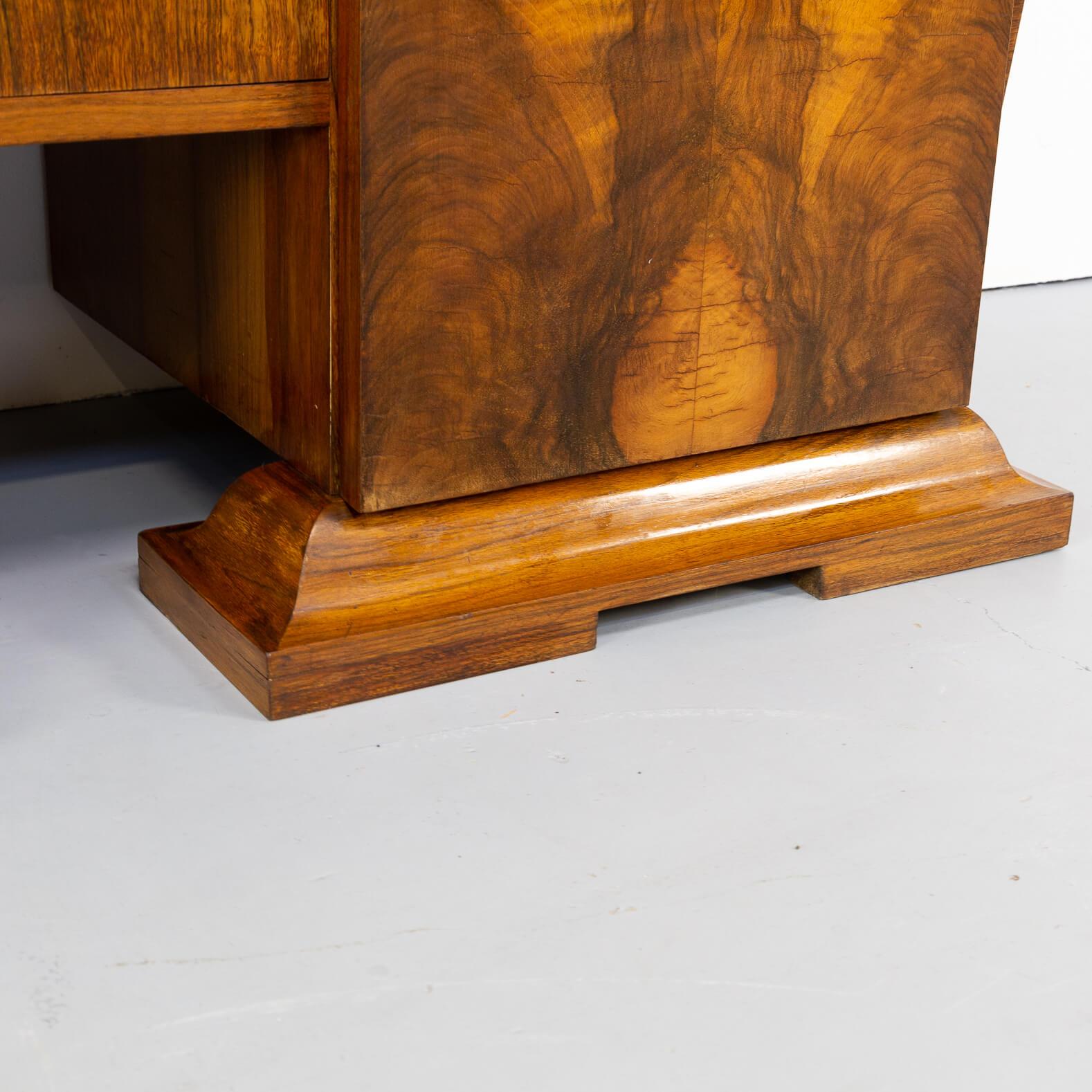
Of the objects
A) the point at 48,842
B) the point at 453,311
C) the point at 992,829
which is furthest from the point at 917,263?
the point at 48,842

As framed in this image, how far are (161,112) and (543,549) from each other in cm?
50

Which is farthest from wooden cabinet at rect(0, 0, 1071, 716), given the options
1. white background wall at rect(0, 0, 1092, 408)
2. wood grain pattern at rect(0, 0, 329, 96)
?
white background wall at rect(0, 0, 1092, 408)

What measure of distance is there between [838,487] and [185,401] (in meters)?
0.90

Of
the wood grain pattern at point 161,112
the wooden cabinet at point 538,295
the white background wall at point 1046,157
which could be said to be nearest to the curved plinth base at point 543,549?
the wooden cabinet at point 538,295

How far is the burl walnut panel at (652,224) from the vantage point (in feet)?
4.10

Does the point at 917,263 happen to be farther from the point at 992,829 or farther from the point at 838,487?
the point at 992,829

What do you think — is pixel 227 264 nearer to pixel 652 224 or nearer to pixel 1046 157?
pixel 652 224

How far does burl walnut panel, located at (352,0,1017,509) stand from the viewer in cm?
125

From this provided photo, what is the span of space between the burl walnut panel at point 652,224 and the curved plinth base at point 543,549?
32 mm

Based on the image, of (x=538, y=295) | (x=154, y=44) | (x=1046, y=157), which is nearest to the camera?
(x=154, y=44)

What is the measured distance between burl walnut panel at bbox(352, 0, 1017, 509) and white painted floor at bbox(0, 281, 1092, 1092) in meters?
0.20

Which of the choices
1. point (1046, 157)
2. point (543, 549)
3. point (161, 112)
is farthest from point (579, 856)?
point (1046, 157)

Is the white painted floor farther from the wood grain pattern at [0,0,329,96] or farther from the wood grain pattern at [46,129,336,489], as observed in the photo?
the wood grain pattern at [0,0,329,96]

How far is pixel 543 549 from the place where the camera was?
140cm
